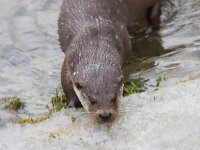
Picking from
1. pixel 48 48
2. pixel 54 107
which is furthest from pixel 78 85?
pixel 48 48

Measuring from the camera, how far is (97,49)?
13.3ft

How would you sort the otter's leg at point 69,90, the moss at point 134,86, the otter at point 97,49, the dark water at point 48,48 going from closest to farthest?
the otter at point 97,49 → the otter's leg at point 69,90 → the moss at point 134,86 → the dark water at point 48,48

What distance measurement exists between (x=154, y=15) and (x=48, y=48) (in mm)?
1093

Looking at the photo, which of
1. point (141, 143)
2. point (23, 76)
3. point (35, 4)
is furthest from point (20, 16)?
point (141, 143)

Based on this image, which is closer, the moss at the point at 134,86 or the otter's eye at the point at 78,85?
the otter's eye at the point at 78,85

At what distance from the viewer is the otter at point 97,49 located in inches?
140

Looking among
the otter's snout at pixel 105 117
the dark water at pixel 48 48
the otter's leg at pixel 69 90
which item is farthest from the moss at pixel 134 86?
the otter's snout at pixel 105 117

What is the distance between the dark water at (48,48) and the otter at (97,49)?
231mm

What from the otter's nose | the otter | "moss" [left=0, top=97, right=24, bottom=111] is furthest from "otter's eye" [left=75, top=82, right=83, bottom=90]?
"moss" [left=0, top=97, right=24, bottom=111]

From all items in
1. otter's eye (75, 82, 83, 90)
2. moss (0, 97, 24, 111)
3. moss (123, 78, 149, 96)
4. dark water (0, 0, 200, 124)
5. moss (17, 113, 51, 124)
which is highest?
dark water (0, 0, 200, 124)

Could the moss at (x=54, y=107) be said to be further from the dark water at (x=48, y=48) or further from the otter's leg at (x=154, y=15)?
the otter's leg at (x=154, y=15)

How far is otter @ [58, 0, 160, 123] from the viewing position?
140 inches

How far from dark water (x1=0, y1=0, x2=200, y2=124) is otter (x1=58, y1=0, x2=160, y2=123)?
23cm

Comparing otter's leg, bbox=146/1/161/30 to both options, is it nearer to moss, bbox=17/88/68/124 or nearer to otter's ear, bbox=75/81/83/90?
moss, bbox=17/88/68/124
